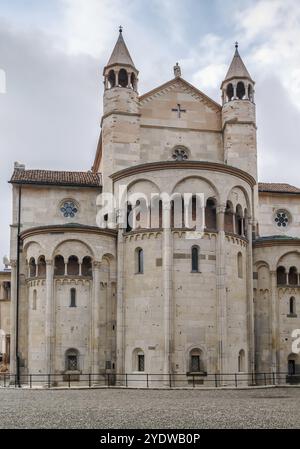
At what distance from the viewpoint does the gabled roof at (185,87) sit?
175ft

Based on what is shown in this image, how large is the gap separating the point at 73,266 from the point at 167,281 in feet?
23.7

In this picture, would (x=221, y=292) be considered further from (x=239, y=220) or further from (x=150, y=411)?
(x=150, y=411)

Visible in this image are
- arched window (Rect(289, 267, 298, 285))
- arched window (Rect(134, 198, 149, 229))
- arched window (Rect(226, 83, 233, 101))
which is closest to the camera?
arched window (Rect(134, 198, 149, 229))

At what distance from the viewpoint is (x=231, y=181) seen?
154 ft

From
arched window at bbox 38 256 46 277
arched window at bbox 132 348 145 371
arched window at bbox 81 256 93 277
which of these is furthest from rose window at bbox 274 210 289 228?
arched window at bbox 38 256 46 277

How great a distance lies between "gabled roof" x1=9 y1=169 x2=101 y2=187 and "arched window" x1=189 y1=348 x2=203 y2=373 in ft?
51.7

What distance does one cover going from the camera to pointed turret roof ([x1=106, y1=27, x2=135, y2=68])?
52219 mm

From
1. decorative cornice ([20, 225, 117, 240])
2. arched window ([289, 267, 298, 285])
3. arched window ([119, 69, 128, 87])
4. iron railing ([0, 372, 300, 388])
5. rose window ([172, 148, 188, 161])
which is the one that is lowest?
iron railing ([0, 372, 300, 388])

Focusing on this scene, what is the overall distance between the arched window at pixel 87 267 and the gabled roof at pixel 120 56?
15.2m

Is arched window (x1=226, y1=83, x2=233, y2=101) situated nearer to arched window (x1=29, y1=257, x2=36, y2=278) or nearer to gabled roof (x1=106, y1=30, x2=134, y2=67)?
gabled roof (x1=106, y1=30, x2=134, y2=67)

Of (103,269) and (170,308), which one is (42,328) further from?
(170,308)

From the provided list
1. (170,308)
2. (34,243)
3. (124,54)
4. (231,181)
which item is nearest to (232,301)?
(170,308)

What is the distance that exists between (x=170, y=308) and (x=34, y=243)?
10947mm

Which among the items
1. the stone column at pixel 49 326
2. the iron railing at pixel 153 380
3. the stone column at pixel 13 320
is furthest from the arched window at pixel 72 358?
the stone column at pixel 13 320
